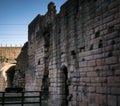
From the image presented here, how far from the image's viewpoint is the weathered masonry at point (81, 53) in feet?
21.4

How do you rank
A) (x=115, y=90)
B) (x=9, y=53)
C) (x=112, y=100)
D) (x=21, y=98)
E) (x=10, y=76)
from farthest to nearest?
(x=9, y=53) → (x=10, y=76) → (x=21, y=98) → (x=112, y=100) → (x=115, y=90)

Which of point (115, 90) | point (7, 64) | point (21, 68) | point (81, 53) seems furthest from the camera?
point (7, 64)

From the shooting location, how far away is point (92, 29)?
25.2 ft

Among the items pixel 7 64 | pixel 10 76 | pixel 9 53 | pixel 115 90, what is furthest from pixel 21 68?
pixel 9 53

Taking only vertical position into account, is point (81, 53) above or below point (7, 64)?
below

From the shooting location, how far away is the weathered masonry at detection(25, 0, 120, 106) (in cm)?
654

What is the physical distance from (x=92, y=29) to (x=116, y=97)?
244cm

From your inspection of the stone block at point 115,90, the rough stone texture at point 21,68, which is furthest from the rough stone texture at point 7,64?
the stone block at point 115,90

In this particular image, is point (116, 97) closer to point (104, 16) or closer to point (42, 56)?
point (104, 16)

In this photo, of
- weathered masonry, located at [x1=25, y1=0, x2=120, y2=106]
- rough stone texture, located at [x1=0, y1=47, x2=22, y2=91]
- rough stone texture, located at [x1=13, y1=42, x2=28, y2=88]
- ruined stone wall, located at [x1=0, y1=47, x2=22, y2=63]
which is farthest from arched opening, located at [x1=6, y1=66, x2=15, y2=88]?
weathered masonry, located at [x1=25, y1=0, x2=120, y2=106]

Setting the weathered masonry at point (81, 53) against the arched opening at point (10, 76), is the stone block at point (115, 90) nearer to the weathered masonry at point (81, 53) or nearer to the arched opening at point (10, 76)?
the weathered masonry at point (81, 53)

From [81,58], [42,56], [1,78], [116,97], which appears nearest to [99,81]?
[116,97]

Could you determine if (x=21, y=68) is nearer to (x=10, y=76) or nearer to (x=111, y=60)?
(x=10, y=76)

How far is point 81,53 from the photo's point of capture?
8.41 meters
